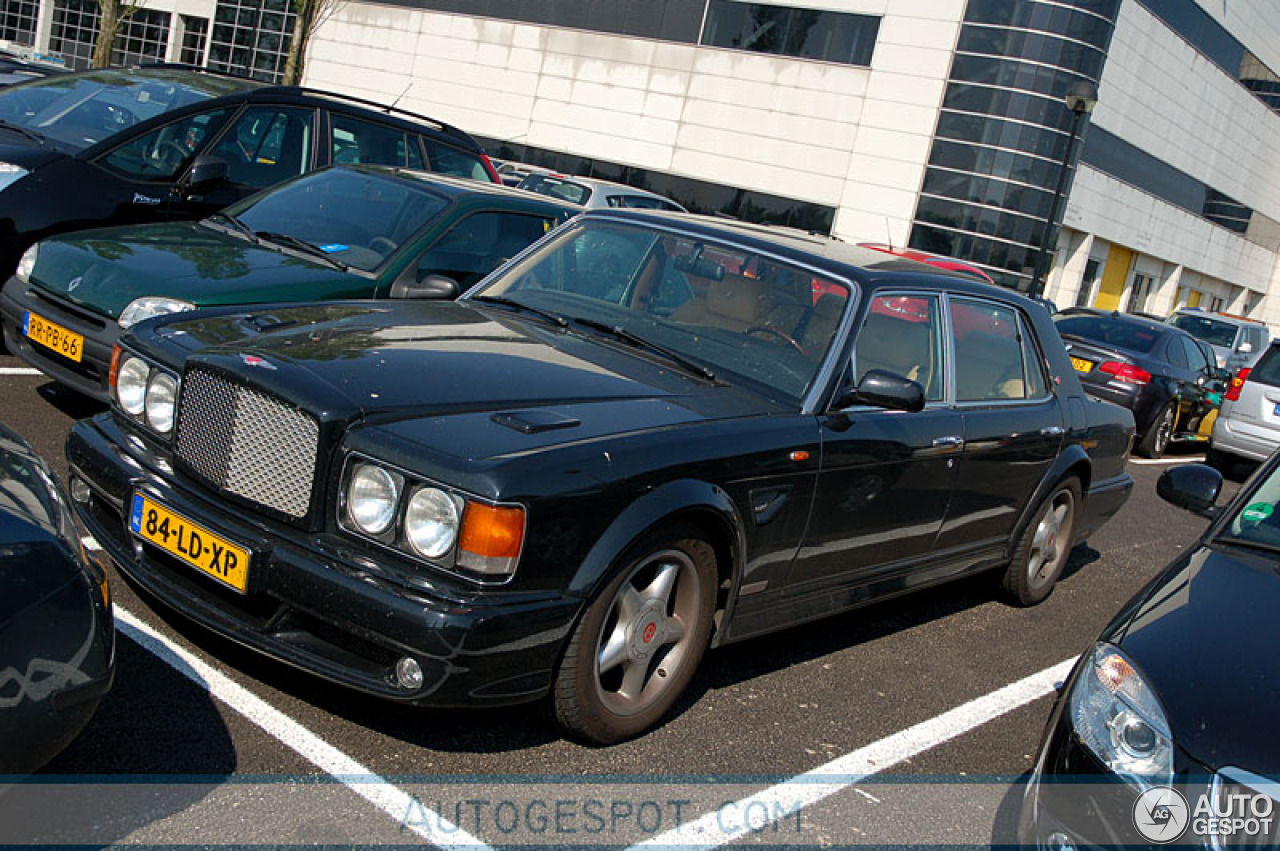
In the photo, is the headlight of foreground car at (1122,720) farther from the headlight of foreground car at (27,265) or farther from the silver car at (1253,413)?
the silver car at (1253,413)

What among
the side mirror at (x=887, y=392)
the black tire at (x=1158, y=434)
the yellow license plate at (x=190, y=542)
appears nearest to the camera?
the yellow license plate at (x=190, y=542)

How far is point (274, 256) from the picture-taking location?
20.9 feet

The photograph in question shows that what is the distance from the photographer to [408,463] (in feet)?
10.8

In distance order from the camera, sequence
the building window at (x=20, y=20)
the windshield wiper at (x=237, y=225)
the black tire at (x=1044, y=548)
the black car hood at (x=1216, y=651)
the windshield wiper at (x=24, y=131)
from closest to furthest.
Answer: the black car hood at (x=1216, y=651), the black tire at (x=1044, y=548), the windshield wiper at (x=237, y=225), the windshield wiper at (x=24, y=131), the building window at (x=20, y=20)

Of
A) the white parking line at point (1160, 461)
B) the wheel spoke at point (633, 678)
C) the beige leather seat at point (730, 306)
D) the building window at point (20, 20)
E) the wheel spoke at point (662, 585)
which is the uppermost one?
the building window at point (20, 20)

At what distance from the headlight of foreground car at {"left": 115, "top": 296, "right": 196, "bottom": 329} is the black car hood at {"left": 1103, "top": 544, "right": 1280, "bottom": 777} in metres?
4.43

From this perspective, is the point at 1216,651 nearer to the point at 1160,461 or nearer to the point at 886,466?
the point at 886,466

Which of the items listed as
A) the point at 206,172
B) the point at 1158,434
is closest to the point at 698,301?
the point at 206,172

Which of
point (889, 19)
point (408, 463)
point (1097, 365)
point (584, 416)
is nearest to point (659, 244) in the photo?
point (584, 416)

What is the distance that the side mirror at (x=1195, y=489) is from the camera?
4.30 m

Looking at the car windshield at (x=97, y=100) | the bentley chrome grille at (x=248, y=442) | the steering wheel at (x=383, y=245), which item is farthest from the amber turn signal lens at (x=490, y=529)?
the car windshield at (x=97, y=100)

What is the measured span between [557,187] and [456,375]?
1320 cm

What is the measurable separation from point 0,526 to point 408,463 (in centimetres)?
103

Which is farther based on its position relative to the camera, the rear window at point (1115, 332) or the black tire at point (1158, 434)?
the rear window at point (1115, 332)
